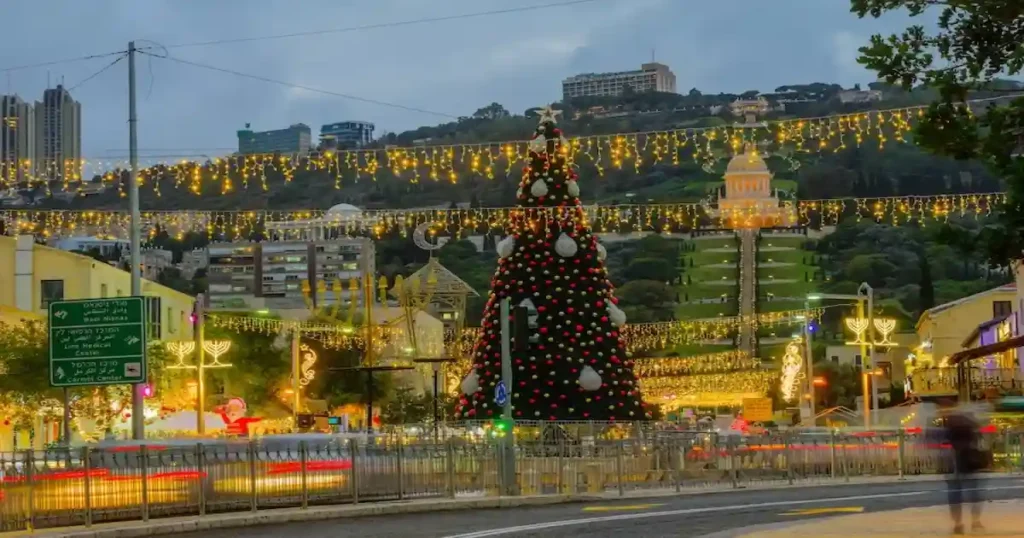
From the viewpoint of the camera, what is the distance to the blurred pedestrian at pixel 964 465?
19484mm

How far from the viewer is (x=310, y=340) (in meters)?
92.7

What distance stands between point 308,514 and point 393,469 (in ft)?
12.7

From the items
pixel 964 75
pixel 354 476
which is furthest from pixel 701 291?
pixel 964 75

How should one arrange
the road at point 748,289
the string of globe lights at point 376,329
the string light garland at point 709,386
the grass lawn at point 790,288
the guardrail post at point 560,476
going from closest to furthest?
the guardrail post at point 560,476 < the string of globe lights at point 376,329 < the string light garland at point 709,386 < the road at point 748,289 < the grass lawn at point 790,288

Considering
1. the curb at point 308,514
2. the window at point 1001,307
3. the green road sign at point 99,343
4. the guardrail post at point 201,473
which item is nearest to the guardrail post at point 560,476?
the curb at point 308,514

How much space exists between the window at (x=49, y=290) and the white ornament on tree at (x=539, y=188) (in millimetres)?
29471

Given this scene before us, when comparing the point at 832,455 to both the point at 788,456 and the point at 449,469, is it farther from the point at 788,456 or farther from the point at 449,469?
the point at 449,469

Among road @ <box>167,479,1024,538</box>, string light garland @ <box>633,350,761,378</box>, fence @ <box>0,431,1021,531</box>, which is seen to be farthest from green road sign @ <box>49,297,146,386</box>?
string light garland @ <box>633,350,761,378</box>

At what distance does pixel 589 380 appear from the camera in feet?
149

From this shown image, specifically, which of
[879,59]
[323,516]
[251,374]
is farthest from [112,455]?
[251,374]

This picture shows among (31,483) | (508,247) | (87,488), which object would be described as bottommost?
(87,488)

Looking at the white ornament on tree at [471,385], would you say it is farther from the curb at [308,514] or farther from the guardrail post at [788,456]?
the curb at [308,514]

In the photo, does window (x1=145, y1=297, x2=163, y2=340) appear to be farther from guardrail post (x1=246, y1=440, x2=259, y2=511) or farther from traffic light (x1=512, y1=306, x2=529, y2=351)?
guardrail post (x1=246, y1=440, x2=259, y2=511)

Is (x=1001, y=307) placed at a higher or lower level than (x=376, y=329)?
higher
